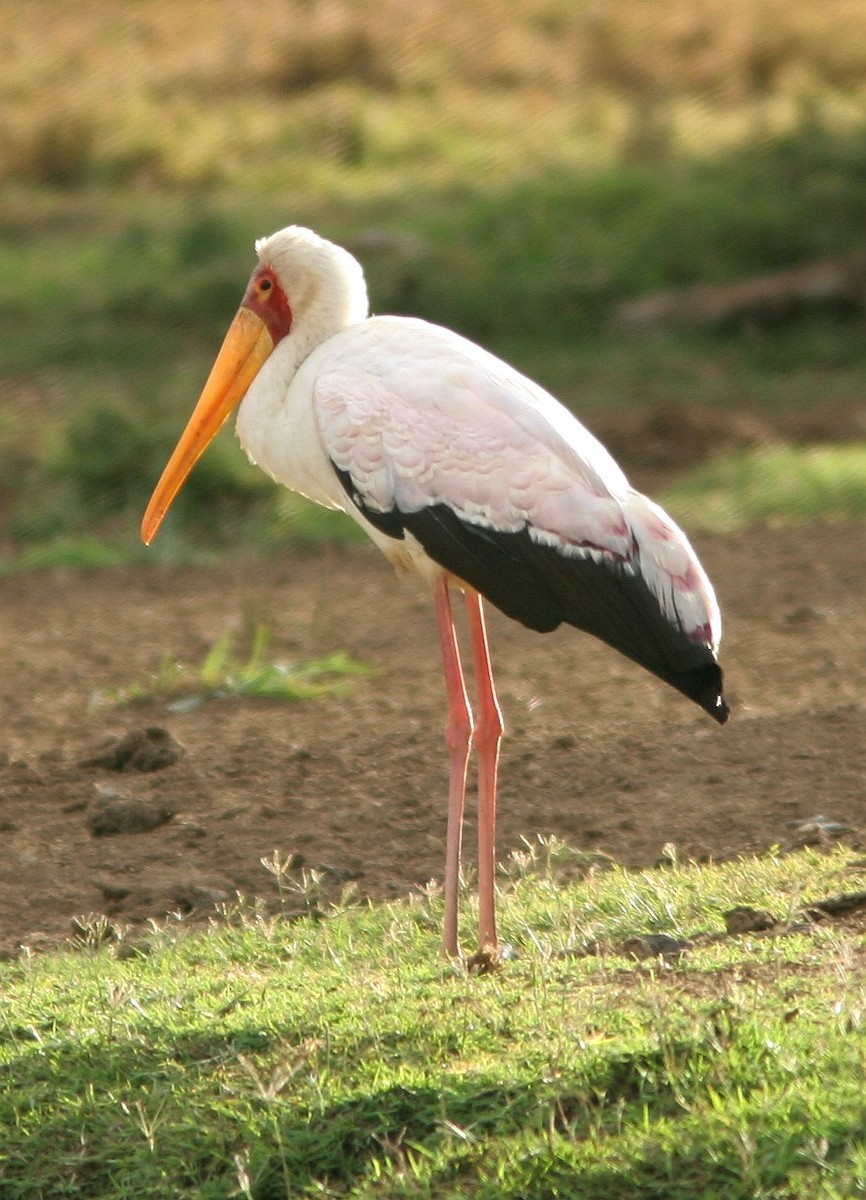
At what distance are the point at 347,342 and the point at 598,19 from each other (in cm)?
1178

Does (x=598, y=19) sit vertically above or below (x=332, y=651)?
above

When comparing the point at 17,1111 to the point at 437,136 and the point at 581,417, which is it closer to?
the point at 581,417

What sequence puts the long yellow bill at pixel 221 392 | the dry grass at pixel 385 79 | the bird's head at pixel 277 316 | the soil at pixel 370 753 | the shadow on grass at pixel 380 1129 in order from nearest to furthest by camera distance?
the shadow on grass at pixel 380 1129 → the bird's head at pixel 277 316 → the long yellow bill at pixel 221 392 → the soil at pixel 370 753 → the dry grass at pixel 385 79

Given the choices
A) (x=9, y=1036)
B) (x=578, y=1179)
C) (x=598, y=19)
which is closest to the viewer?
(x=578, y=1179)

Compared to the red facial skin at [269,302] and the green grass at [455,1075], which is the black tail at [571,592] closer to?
the green grass at [455,1075]

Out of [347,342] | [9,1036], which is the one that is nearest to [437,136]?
[347,342]

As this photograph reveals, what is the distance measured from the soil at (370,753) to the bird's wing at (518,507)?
2.77ft

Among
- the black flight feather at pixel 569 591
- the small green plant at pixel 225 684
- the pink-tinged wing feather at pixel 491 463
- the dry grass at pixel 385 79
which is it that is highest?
the dry grass at pixel 385 79

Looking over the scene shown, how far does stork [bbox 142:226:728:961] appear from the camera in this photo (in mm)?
3797

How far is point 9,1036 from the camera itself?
11.5 ft

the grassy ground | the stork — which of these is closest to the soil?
the grassy ground

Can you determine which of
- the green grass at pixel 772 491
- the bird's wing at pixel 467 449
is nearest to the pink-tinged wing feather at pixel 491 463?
the bird's wing at pixel 467 449

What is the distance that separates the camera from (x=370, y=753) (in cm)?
531

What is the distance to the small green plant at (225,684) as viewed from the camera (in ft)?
19.3
